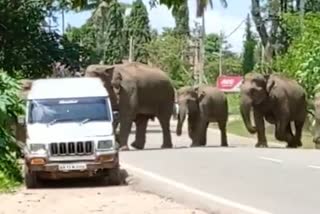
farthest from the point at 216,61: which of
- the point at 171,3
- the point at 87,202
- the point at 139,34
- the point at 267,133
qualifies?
the point at 171,3

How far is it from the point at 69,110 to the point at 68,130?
86 centimetres

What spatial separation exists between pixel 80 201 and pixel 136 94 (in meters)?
15.0

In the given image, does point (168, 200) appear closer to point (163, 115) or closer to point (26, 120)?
point (26, 120)

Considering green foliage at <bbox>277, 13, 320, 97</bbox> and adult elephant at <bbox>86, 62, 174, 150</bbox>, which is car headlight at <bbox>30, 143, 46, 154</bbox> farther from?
green foliage at <bbox>277, 13, 320, 97</bbox>

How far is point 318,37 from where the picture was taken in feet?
135

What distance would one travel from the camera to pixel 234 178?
1884 cm

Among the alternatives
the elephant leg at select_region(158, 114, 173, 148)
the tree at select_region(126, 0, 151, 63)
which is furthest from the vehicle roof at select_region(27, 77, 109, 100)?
the tree at select_region(126, 0, 151, 63)

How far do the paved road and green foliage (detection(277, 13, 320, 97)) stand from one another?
13.3 meters

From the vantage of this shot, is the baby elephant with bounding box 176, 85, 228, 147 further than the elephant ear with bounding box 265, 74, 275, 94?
Yes

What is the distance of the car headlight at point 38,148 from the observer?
1833cm

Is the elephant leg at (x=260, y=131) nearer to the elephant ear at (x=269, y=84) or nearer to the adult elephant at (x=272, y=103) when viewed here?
the adult elephant at (x=272, y=103)

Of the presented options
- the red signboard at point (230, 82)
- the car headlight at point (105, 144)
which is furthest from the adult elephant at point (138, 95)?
the red signboard at point (230, 82)

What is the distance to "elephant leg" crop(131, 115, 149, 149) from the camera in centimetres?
3136

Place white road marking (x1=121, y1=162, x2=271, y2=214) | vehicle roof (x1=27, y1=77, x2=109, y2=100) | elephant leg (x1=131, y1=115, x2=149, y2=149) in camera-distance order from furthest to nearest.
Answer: elephant leg (x1=131, y1=115, x2=149, y2=149) < vehicle roof (x1=27, y1=77, x2=109, y2=100) < white road marking (x1=121, y1=162, x2=271, y2=214)
